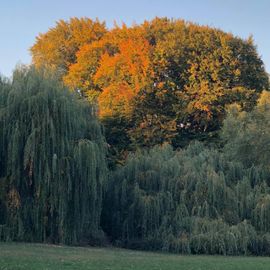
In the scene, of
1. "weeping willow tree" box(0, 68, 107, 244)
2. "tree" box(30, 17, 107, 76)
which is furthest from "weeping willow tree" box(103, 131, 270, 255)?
"tree" box(30, 17, 107, 76)

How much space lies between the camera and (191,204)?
81.5ft

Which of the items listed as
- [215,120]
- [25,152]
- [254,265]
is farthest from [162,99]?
[254,265]

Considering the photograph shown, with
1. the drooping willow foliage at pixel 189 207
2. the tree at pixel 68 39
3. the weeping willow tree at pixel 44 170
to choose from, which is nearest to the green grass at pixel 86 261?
the weeping willow tree at pixel 44 170

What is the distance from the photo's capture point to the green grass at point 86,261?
15.0 metres

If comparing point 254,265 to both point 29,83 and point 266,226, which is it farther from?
point 29,83

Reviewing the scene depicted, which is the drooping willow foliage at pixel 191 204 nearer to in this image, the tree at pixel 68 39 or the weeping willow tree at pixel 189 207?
the weeping willow tree at pixel 189 207

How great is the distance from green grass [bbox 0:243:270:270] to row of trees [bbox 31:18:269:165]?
615 inches

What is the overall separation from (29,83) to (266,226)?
42.2 feet

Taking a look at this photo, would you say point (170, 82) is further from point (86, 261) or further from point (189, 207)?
point (86, 261)

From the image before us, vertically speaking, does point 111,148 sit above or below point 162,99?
below

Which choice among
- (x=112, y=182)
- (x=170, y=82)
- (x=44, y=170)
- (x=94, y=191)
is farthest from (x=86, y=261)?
(x=170, y=82)

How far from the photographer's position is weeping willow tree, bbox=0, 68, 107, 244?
2216 cm

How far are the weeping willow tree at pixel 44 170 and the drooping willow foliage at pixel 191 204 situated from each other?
78.3 inches

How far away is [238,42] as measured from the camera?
129ft
